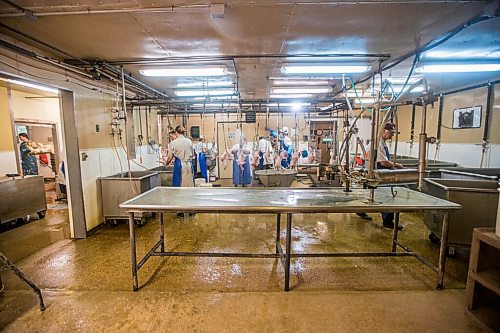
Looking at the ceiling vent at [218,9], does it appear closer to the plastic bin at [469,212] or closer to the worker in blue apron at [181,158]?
the worker in blue apron at [181,158]

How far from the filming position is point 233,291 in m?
2.34

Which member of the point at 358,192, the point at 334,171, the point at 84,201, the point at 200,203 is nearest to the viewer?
the point at 200,203

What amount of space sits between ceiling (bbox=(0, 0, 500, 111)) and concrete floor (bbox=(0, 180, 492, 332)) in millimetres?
2213

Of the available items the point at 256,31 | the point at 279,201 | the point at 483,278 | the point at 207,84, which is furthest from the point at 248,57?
the point at 483,278

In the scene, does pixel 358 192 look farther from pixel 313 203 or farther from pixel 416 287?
pixel 416 287

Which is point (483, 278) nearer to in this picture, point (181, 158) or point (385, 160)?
point (385, 160)

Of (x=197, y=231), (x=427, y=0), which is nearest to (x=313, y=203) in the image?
(x=427, y=0)

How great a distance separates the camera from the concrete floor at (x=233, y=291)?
1.95 m

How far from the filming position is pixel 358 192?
2807 mm

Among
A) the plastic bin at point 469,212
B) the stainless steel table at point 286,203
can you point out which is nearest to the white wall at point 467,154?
the plastic bin at point 469,212

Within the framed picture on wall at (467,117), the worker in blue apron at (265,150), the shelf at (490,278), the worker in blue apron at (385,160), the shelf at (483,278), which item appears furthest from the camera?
the worker in blue apron at (265,150)

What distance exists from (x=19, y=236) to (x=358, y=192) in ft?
16.4

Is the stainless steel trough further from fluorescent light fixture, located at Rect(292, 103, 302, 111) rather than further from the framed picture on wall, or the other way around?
the framed picture on wall

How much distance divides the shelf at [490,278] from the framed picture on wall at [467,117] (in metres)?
3.79
